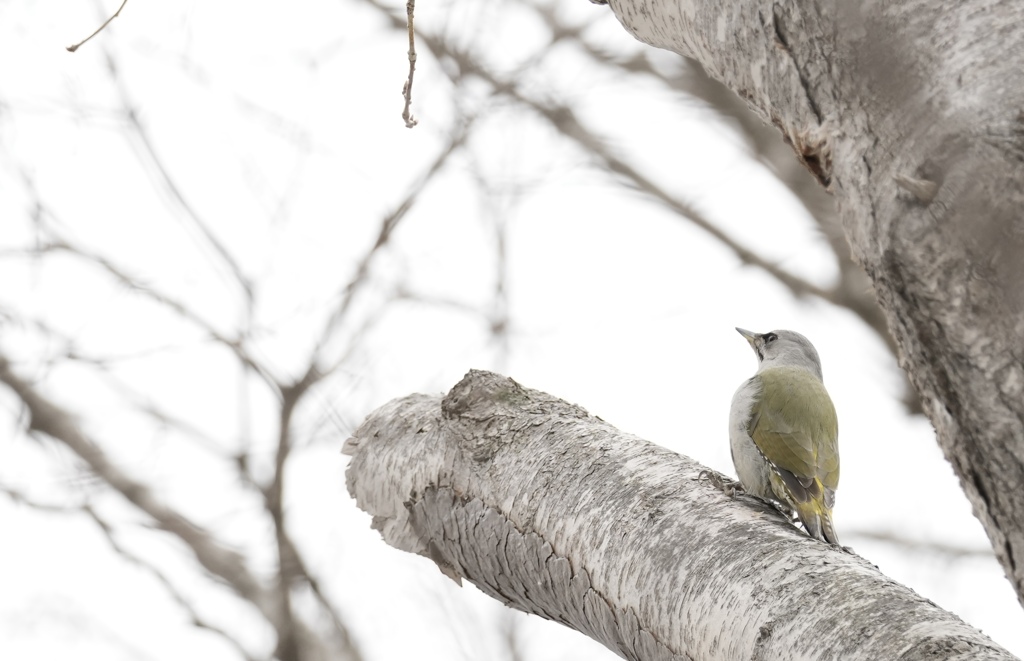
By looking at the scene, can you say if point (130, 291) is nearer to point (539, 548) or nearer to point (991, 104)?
point (539, 548)

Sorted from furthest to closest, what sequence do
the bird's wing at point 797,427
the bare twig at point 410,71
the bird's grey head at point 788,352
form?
the bird's grey head at point 788,352
the bird's wing at point 797,427
the bare twig at point 410,71

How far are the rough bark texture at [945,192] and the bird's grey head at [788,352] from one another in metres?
3.38

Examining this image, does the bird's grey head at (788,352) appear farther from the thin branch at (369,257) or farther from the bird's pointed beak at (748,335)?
the thin branch at (369,257)

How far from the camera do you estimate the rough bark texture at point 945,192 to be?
116cm

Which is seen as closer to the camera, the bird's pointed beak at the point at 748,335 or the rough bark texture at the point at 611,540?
the rough bark texture at the point at 611,540

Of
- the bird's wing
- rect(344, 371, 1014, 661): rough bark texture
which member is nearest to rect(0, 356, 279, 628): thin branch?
rect(344, 371, 1014, 661): rough bark texture

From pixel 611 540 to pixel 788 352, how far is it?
283 cm

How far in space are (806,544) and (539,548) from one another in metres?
0.67

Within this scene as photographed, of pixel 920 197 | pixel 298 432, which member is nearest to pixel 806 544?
pixel 920 197

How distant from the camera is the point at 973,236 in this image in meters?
1.16

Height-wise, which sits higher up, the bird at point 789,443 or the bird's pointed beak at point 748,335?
the bird's pointed beak at point 748,335

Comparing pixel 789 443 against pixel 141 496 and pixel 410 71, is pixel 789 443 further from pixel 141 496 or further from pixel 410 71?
pixel 141 496

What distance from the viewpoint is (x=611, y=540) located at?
2.20 meters

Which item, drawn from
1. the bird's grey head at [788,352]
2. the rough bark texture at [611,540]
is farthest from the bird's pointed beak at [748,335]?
the rough bark texture at [611,540]
